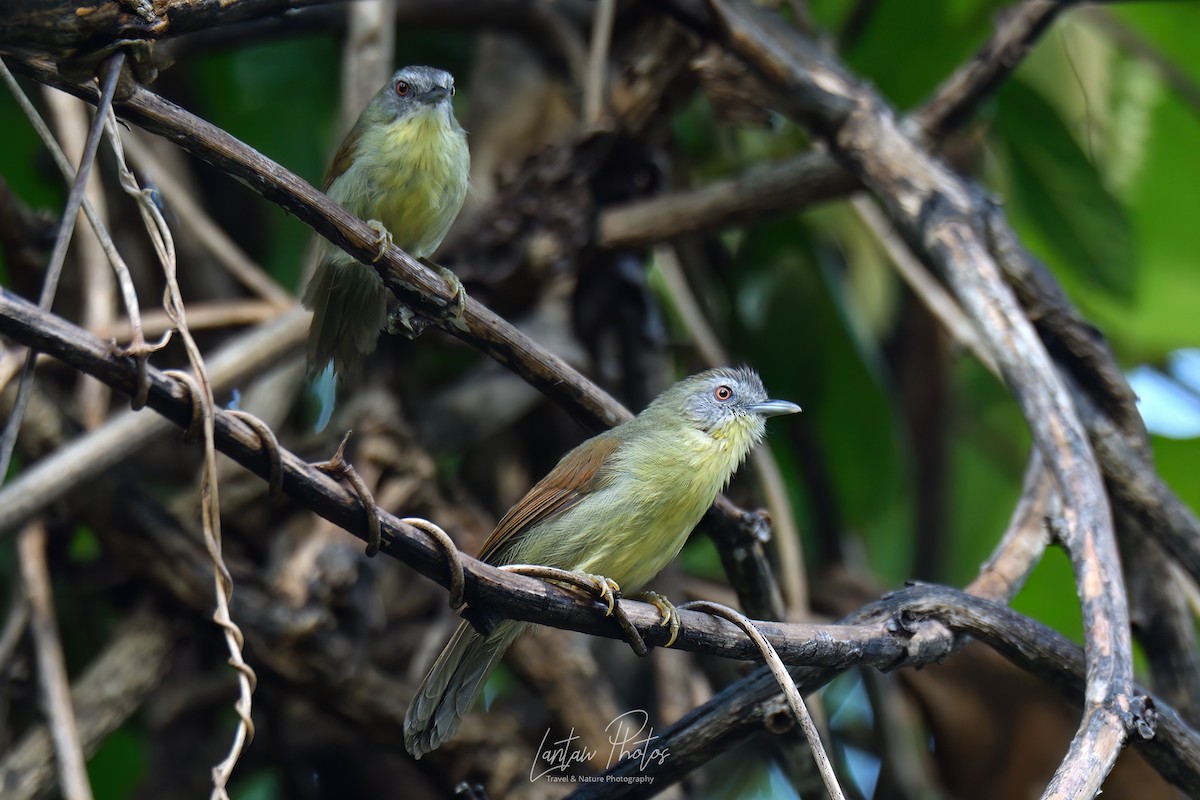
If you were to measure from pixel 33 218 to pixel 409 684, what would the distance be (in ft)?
5.85

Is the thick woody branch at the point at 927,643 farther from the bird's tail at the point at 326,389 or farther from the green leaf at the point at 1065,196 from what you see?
the green leaf at the point at 1065,196

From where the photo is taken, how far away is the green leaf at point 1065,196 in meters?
4.04

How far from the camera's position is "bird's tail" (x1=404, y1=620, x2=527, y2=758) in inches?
91.4

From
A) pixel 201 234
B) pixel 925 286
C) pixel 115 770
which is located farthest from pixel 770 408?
pixel 115 770

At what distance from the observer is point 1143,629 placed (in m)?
3.12

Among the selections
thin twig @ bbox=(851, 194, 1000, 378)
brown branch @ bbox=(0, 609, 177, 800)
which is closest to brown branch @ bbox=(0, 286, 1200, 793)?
thin twig @ bbox=(851, 194, 1000, 378)

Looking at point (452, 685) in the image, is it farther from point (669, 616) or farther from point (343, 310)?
point (343, 310)

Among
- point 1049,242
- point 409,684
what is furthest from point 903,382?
point 409,684

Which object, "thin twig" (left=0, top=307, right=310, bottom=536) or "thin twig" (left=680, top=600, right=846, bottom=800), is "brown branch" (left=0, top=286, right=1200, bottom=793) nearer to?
"thin twig" (left=680, top=600, right=846, bottom=800)

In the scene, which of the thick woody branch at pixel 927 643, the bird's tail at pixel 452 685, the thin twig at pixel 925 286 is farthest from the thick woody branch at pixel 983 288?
the bird's tail at pixel 452 685

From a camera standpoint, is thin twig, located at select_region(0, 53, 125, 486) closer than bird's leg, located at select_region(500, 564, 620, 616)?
Yes

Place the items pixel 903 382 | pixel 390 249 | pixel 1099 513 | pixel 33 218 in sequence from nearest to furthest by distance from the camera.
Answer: pixel 390 249 < pixel 1099 513 < pixel 33 218 < pixel 903 382

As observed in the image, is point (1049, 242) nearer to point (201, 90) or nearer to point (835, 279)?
point (835, 279)

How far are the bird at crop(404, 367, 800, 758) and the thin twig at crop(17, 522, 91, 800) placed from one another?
1022 millimetres
